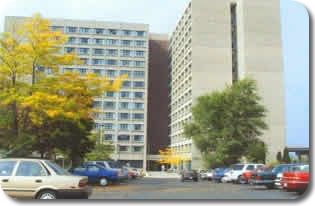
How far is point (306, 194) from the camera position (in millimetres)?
11695

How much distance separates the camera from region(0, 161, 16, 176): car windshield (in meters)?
10.6

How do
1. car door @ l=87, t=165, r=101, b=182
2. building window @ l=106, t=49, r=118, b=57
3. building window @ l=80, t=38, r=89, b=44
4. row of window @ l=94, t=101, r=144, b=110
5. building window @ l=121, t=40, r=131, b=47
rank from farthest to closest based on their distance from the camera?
row of window @ l=94, t=101, r=144, b=110, building window @ l=121, t=40, r=131, b=47, building window @ l=106, t=49, r=118, b=57, building window @ l=80, t=38, r=89, b=44, car door @ l=87, t=165, r=101, b=182

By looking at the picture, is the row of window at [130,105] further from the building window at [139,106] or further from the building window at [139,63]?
the building window at [139,63]

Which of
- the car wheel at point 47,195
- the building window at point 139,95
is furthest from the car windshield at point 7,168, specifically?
the building window at point 139,95

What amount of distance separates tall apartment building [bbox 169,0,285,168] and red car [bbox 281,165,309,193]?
37.4 meters

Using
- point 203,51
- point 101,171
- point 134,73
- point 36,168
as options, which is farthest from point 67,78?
point 203,51

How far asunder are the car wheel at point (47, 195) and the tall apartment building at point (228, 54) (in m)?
41.0

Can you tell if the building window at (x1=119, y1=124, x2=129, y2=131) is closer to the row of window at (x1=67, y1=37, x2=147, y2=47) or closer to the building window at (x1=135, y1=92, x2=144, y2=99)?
the building window at (x1=135, y1=92, x2=144, y2=99)

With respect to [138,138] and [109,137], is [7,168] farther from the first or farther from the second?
[138,138]

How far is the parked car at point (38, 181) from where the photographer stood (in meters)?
10.1

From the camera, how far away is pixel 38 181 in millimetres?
10188

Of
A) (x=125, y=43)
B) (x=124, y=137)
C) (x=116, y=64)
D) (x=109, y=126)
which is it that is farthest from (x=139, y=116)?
(x=116, y=64)

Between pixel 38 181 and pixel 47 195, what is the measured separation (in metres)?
0.42

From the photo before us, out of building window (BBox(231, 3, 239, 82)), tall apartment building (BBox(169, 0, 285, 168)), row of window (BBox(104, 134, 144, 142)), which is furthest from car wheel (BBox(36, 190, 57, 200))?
building window (BBox(231, 3, 239, 82))
